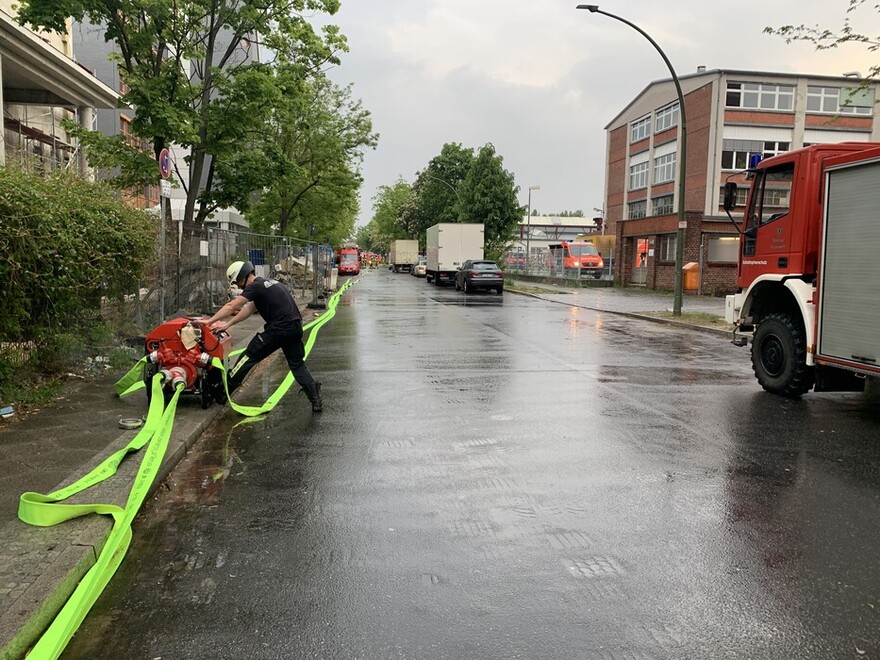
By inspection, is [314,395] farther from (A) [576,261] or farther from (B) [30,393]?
(A) [576,261]

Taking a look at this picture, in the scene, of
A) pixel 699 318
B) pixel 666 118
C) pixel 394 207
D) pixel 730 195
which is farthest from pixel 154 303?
pixel 394 207

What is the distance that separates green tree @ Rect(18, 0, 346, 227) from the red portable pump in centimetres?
706

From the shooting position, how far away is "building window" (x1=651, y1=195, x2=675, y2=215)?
52.6 metres

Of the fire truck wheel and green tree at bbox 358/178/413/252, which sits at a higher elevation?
green tree at bbox 358/178/413/252

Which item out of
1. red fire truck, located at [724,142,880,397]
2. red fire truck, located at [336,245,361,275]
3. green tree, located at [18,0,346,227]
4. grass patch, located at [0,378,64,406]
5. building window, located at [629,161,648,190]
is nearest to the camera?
grass patch, located at [0,378,64,406]

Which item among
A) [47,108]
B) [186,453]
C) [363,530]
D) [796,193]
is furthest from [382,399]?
[47,108]

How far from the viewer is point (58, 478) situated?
4.99 m

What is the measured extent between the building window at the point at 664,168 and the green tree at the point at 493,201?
1393cm

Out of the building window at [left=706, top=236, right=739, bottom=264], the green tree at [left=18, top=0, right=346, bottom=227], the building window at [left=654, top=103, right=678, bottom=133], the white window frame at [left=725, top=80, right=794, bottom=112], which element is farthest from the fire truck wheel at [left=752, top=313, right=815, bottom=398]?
the building window at [left=654, top=103, right=678, bottom=133]

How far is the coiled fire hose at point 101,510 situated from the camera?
3.13 m

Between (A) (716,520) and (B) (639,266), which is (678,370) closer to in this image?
(A) (716,520)

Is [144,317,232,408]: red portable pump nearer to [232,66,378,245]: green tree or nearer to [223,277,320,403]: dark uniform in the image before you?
[223,277,320,403]: dark uniform

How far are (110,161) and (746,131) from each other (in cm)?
4523

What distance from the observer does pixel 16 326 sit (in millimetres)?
6758
